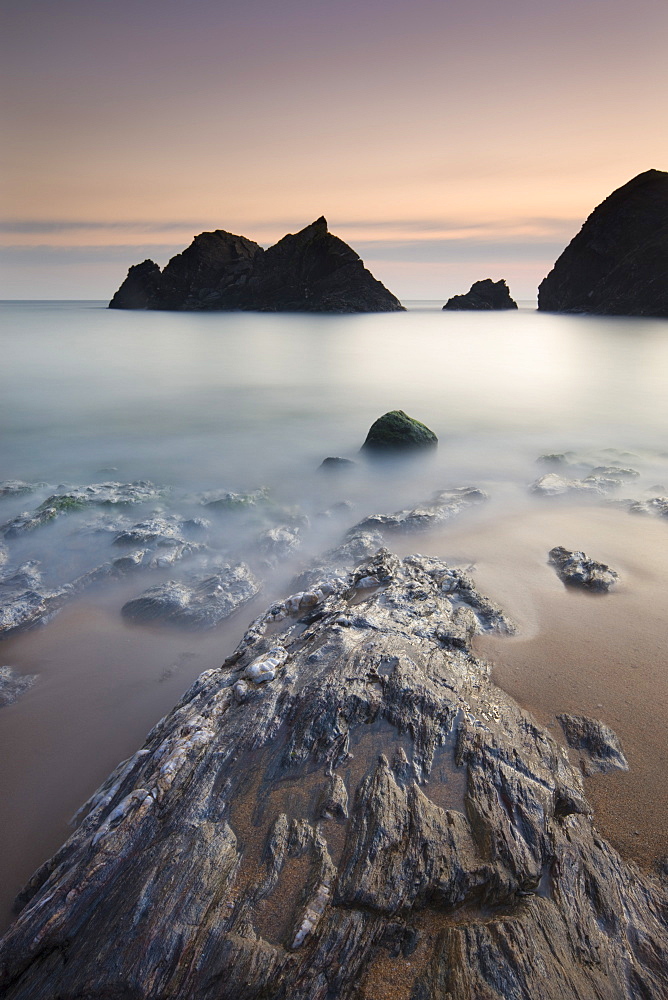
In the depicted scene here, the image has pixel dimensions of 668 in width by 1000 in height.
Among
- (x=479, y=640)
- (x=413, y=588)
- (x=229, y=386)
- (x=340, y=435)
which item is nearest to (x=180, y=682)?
(x=413, y=588)

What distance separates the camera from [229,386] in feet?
84.2

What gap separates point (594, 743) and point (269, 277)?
11894cm

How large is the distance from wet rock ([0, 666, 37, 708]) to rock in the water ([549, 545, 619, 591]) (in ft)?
20.2

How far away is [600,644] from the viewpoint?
4668 millimetres

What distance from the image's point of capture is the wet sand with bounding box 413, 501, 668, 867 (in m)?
3.19

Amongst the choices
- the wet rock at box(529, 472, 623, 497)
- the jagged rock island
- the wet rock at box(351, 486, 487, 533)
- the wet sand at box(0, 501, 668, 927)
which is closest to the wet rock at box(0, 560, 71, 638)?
the wet sand at box(0, 501, 668, 927)

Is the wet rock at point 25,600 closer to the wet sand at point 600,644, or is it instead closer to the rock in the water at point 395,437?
the wet sand at point 600,644

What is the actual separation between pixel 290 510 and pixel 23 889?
6.39 m

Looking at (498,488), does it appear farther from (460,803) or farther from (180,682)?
(460,803)

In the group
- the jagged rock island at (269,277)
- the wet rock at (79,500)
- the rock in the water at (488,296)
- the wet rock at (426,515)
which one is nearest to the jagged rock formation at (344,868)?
the wet rock at (426,515)

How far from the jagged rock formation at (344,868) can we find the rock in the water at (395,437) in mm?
8635

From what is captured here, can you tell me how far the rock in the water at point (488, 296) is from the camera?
119875 millimetres

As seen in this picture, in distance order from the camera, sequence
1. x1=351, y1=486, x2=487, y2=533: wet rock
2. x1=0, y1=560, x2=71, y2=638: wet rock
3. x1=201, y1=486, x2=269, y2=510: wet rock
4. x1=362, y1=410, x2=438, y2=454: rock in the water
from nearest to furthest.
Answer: x1=0, y1=560, x2=71, y2=638: wet rock < x1=351, y1=486, x2=487, y2=533: wet rock < x1=201, y1=486, x2=269, y2=510: wet rock < x1=362, y1=410, x2=438, y2=454: rock in the water

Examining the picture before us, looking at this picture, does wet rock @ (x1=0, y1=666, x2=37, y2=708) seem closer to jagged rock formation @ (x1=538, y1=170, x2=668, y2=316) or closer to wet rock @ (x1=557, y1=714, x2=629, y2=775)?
wet rock @ (x1=557, y1=714, x2=629, y2=775)
